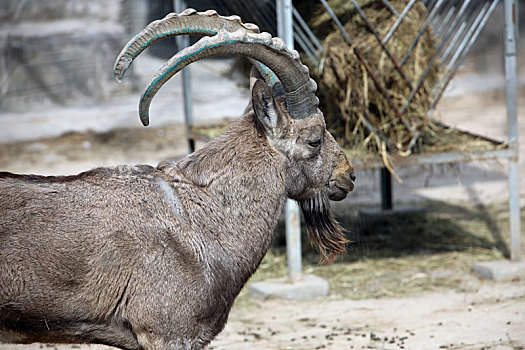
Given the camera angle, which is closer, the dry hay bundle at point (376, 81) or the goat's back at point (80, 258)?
the goat's back at point (80, 258)

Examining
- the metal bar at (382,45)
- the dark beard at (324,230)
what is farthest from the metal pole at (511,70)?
the dark beard at (324,230)

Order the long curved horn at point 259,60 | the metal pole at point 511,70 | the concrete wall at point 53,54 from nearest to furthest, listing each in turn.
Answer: the long curved horn at point 259,60 < the metal pole at point 511,70 < the concrete wall at point 53,54

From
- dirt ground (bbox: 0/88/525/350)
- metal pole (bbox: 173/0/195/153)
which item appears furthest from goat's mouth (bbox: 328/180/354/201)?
metal pole (bbox: 173/0/195/153)

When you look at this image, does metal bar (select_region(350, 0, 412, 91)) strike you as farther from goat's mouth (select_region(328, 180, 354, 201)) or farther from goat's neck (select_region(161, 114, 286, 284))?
goat's neck (select_region(161, 114, 286, 284))

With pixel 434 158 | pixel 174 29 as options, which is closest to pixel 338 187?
pixel 174 29

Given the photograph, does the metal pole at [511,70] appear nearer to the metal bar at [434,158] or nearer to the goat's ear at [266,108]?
the metal bar at [434,158]

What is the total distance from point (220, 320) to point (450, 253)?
4901 millimetres

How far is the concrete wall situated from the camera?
54.4 ft

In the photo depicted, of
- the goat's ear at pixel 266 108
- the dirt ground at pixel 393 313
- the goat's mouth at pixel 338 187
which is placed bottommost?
the dirt ground at pixel 393 313

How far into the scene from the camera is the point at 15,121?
15.8 metres

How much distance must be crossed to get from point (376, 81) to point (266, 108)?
123 inches

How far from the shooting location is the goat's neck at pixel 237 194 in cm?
383

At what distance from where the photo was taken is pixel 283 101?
4.06 meters

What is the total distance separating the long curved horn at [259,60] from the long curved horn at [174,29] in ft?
0.55
